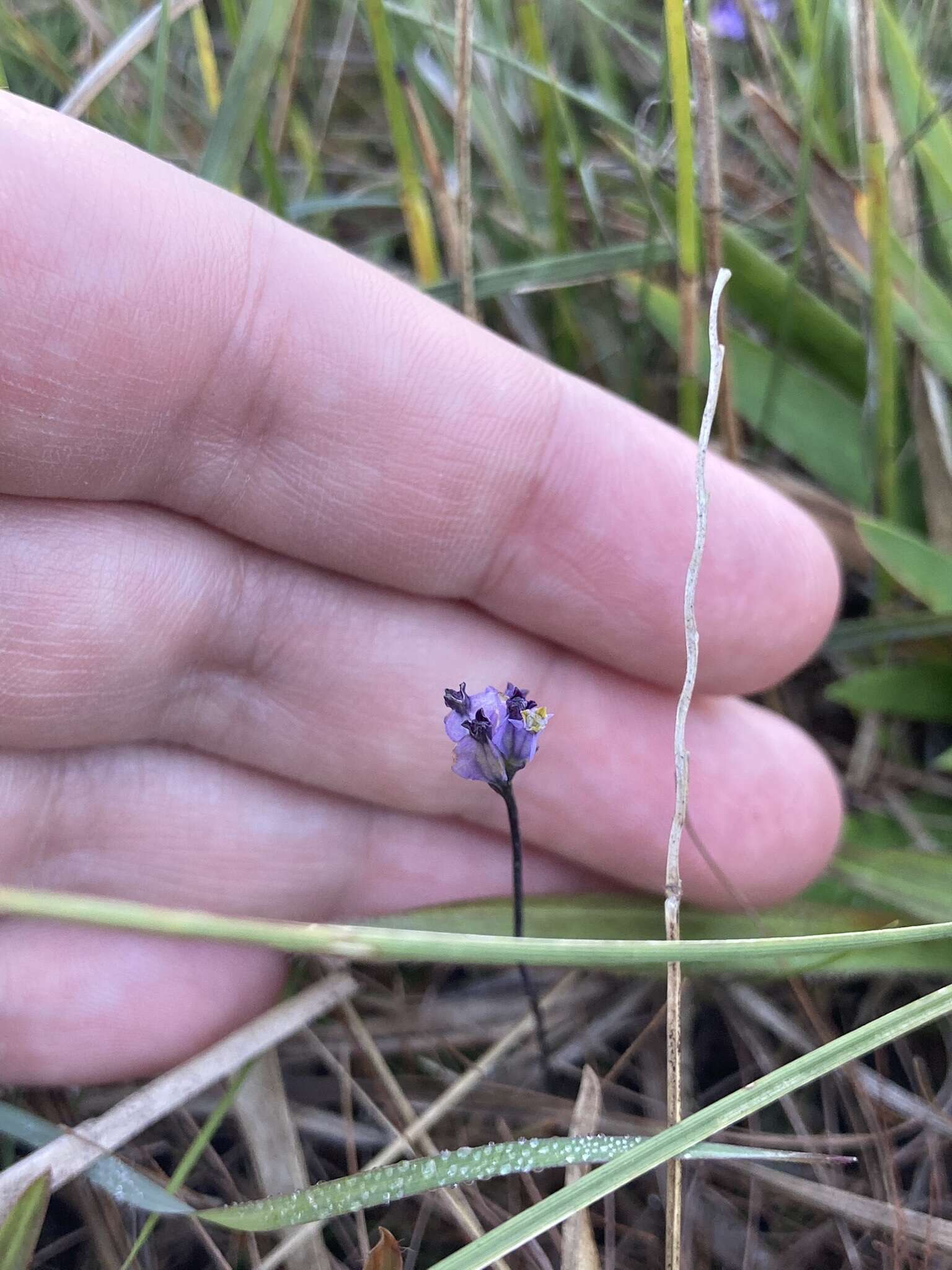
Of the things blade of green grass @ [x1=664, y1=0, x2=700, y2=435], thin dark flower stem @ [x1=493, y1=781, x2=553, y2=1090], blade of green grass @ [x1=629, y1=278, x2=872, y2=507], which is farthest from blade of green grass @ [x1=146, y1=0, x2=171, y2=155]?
thin dark flower stem @ [x1=493, y1=781, x2=553, y2=1090]

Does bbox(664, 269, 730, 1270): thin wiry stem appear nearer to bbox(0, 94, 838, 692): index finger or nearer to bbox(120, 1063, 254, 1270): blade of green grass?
bbox(0, 94, 838, 692): index finger

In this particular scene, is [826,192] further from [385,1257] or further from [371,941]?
[385,1257]

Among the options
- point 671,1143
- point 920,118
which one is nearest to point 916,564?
point 920,118

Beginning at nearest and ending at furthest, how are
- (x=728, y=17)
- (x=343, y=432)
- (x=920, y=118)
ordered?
(x=343, y=432) < (x=920, y=118) < (x=728, y=17)

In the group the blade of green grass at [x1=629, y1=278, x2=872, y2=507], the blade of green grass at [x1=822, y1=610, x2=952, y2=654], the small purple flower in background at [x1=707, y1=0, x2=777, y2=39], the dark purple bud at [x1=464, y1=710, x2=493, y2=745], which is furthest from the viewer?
the small purple flower in background at [x1=707, y1=0, x2=777, y2=39]

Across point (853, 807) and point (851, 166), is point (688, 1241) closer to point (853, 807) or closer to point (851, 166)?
point (853, 807)

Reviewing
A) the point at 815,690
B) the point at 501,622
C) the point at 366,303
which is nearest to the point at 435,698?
the point at 501,622

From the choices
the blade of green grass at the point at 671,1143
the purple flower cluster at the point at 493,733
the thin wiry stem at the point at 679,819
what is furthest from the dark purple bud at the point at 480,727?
the blade of green grass at the point at 671,1143
